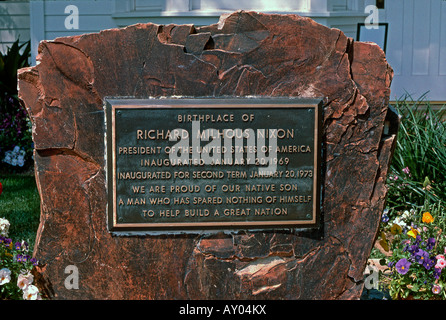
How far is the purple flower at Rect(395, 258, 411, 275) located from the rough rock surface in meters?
0.29

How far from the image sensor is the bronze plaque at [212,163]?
291 cm

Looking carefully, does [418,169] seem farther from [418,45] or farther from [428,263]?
[418,45]

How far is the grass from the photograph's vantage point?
466 centimetres

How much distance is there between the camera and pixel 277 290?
9.87 feet

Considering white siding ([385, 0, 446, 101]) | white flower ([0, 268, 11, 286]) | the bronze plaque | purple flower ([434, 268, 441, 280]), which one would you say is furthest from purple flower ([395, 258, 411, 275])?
white siding ([385, 0, 446, 101])

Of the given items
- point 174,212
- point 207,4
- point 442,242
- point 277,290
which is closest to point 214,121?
point 174,212

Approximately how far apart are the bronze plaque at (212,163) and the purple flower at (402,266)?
1.98 feet

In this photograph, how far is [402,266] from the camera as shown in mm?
3172

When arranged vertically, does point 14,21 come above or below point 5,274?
above

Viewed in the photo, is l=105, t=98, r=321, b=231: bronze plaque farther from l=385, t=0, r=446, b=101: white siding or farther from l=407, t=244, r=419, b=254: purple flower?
l=385, t=0, r=446, b=101: white siding

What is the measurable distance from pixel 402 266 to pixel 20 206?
3804 mm

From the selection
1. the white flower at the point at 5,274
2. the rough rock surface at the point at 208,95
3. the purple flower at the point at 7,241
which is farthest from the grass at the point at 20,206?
the rough rock surface at the point at 208,95

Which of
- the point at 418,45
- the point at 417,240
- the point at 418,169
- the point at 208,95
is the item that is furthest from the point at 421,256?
the point at 418,45

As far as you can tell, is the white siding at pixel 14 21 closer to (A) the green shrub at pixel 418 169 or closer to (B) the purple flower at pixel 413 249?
(A) the green shrub at pixel 418 169
